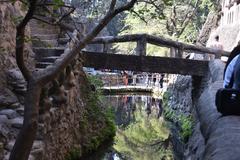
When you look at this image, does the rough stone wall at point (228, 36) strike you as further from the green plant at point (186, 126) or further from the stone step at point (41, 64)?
the stone step at point (41, 64)

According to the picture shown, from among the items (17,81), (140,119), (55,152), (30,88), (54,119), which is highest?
Result: (30,88)

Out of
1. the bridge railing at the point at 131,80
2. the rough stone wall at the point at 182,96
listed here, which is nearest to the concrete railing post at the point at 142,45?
the rough stone wall at the point at 182,96

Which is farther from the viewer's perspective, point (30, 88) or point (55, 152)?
point (55, 152)

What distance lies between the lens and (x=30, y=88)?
5469mm

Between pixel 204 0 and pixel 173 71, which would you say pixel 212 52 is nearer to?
pixel 173 71

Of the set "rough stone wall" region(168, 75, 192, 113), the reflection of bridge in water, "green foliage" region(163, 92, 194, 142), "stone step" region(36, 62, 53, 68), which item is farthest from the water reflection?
"stone step" region(36, 62, 53, 68)

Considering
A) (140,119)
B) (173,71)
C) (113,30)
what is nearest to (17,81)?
(173,71)

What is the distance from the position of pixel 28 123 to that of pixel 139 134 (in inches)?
578

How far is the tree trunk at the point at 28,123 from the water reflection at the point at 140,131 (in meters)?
8.38

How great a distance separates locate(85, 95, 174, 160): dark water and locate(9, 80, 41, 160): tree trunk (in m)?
7.36

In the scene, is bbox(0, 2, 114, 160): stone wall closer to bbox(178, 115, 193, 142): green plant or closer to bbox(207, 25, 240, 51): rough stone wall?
bbox(178, 115, 193, 142): green plant

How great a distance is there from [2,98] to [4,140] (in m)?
1.57

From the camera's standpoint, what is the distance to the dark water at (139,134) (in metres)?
14.9

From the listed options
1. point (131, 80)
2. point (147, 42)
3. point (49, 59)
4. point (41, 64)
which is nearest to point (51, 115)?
point (41, 64)
